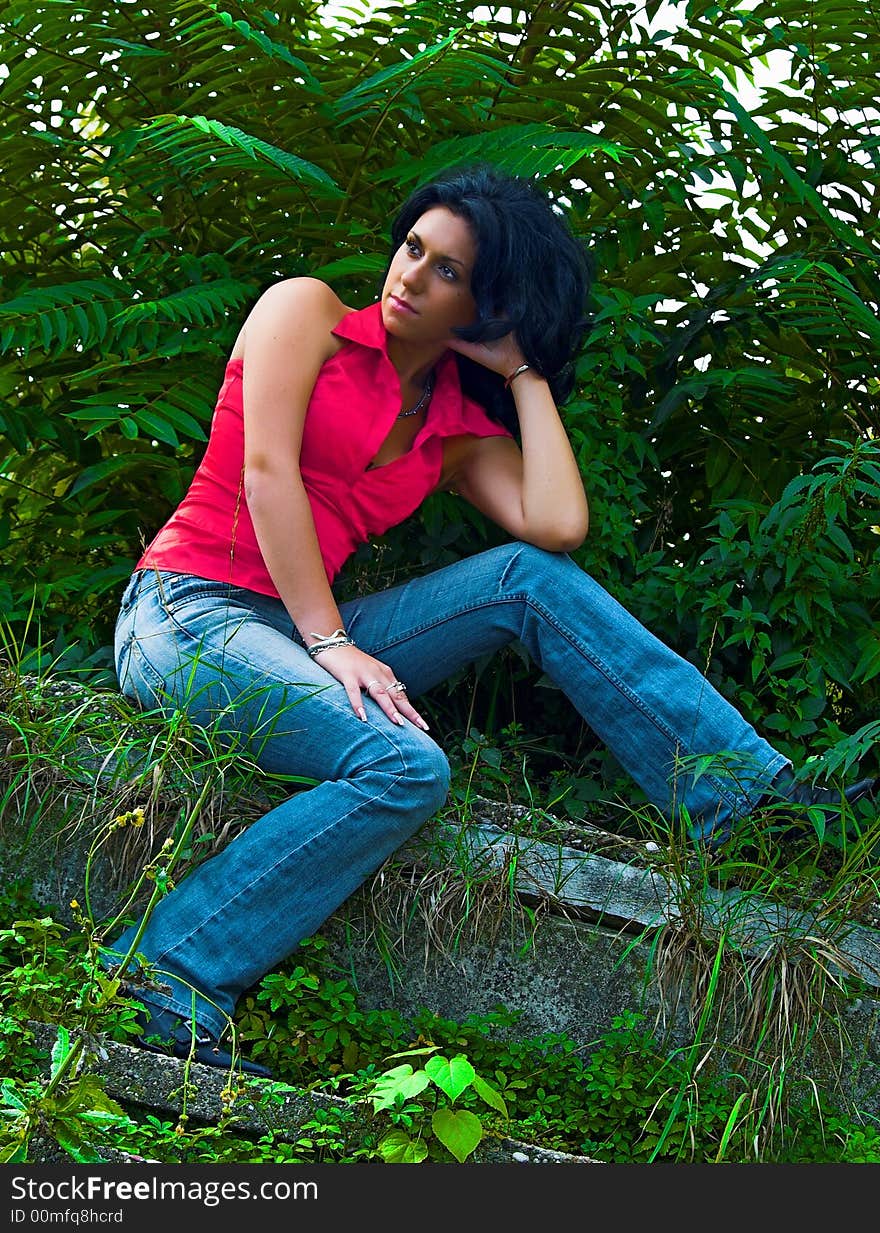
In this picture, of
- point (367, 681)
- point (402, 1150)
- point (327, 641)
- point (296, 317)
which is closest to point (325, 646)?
point (327, 641)

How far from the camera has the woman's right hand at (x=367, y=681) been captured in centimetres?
288

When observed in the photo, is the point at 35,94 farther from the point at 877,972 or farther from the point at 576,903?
the point at 877,972

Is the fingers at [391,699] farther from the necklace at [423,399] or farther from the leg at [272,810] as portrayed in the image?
the necklace at [423,399]

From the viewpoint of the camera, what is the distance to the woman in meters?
2.74

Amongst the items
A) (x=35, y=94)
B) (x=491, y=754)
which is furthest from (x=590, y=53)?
(x=491, y=754)

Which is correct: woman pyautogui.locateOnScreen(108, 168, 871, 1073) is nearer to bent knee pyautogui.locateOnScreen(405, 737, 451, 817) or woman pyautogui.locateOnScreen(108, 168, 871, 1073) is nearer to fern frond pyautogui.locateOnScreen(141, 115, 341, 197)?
bent knee pyautogui.locateOnScreen(405, 737, 451, 817)

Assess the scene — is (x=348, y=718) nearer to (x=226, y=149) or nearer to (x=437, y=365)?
(x=437, y=365)

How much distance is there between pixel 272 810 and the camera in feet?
9.28

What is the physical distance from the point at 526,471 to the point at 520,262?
0.48 m

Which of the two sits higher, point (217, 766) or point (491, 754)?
point (217, 766)

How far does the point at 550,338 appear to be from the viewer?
128 inches

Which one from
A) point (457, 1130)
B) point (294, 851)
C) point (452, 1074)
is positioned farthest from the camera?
point (294, 851)

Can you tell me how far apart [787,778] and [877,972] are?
45 cm

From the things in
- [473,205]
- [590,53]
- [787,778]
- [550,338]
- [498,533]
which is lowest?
[787,778]
